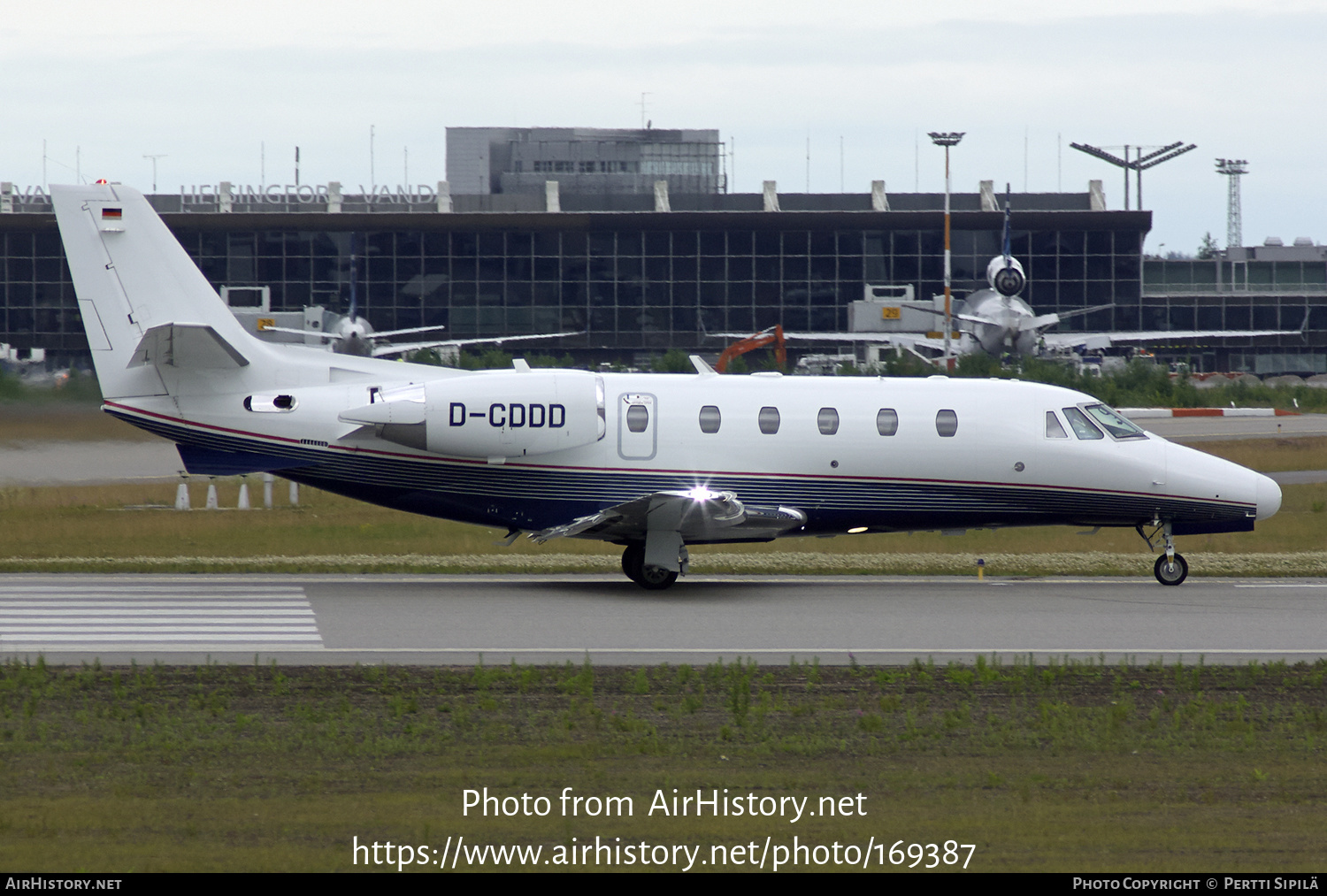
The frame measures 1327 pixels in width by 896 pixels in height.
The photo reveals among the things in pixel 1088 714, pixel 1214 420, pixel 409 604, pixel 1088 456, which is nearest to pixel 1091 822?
pixel 1088 714

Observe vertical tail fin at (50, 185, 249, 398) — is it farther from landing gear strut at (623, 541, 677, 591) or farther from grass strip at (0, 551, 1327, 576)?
landing gear strut at (623, 541, 677, 591)

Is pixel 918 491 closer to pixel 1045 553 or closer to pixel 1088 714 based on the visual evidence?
pixel 1045 553

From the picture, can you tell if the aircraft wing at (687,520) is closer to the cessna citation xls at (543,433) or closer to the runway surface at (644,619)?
the cessna citation xls at (543,433)

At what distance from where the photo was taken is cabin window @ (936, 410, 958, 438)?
1991 centimetres

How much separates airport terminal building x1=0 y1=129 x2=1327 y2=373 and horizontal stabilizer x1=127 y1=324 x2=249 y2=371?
6631 centimetres

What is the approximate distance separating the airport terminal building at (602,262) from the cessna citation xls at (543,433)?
64265mm

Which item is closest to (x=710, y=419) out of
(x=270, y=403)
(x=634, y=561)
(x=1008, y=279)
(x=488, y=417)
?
(x=634, y=561)

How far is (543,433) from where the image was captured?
19047mm

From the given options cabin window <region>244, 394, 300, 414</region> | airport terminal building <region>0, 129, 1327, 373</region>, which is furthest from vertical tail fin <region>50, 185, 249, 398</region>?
airport terminal building <region>0, 129, 1327, 373</region>

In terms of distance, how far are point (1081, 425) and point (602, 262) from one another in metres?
67.9

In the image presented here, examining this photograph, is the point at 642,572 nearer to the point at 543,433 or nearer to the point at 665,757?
the point at 543,433

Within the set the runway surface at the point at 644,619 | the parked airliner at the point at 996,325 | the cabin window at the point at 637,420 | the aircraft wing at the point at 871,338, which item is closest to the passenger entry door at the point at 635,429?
the cabin window at the point at 637,420

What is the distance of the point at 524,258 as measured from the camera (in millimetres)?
86312

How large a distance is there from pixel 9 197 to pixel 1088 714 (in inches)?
3467
